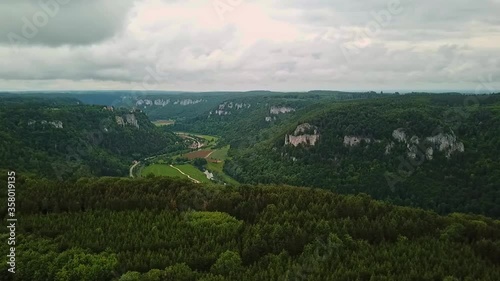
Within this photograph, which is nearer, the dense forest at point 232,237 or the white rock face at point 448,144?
the dense forest at point 232,237

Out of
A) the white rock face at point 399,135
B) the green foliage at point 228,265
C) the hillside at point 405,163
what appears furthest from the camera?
the white rock face at point 399,135

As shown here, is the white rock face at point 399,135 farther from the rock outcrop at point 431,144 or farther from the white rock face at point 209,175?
the white rock face at point 209,175

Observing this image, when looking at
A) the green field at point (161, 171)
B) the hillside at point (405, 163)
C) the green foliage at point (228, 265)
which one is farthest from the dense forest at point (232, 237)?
the green field at point (161, 171)

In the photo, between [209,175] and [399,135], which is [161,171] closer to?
[209,175]

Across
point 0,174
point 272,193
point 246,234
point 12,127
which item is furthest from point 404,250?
point 12,127

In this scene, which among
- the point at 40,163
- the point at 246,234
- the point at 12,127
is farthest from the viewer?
the point at 12,127

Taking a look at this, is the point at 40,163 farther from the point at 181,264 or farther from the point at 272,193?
the point at 181,264
